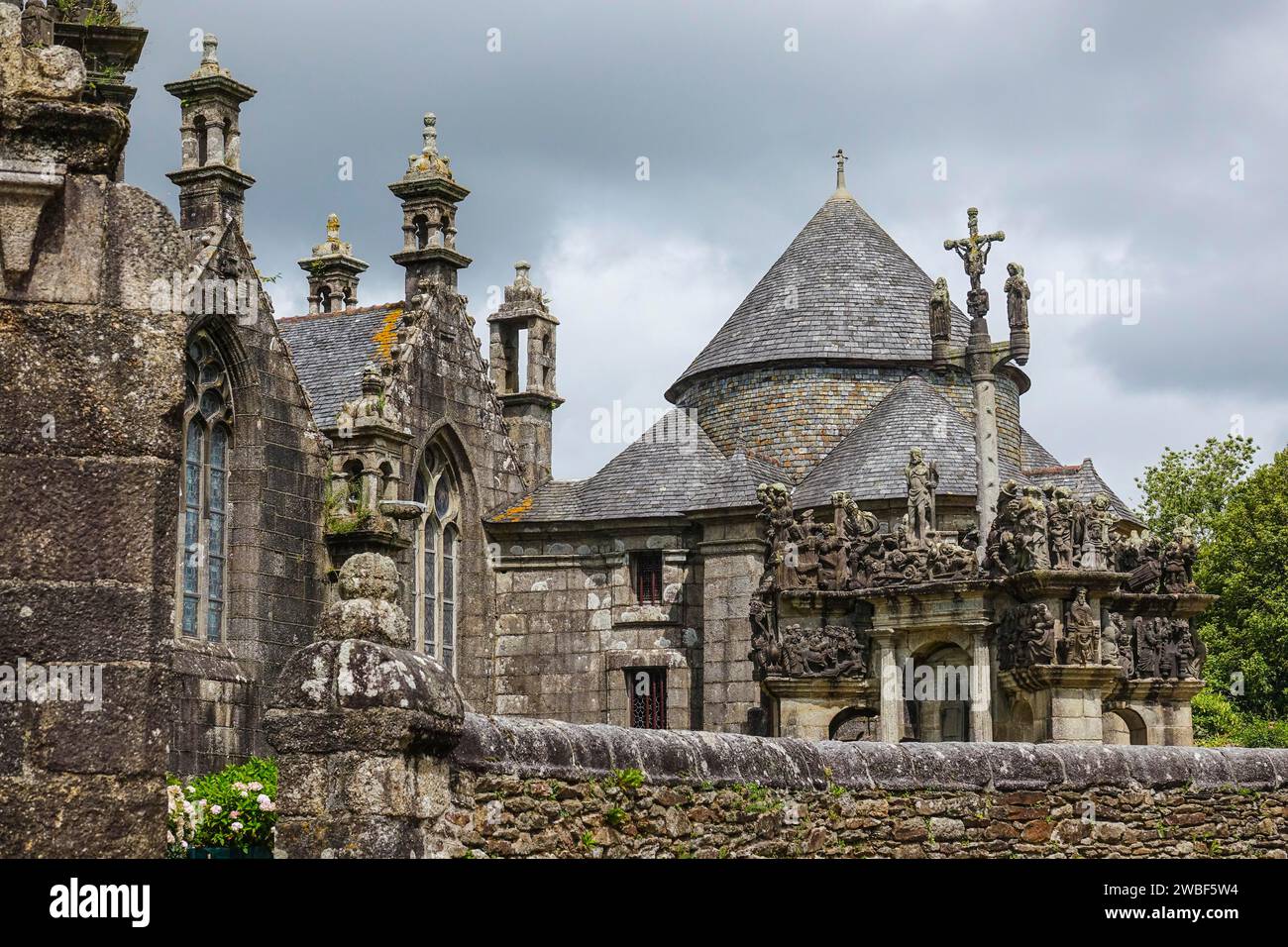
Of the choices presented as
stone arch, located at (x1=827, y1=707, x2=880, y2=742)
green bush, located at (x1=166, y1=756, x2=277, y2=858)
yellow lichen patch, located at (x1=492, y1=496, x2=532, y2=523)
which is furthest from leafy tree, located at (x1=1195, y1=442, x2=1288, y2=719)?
green bush, located at (x1=166, y1=756, x2=277, y2=858)

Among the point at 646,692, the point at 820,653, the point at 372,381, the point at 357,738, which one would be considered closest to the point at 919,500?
the point at 820,653

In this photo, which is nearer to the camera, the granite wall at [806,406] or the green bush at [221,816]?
the green bush at [221,816]

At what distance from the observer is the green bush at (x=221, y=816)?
1260cm

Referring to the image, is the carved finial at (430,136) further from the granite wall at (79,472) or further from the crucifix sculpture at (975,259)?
the granite wall at (79,472)

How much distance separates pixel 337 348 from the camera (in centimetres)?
2778

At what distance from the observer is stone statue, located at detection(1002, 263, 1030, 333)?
24.1 metres

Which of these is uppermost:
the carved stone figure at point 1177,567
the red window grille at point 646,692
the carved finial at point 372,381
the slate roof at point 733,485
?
the carved finial at point 372,381

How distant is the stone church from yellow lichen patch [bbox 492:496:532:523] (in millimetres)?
82

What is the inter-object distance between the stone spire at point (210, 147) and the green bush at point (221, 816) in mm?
10816

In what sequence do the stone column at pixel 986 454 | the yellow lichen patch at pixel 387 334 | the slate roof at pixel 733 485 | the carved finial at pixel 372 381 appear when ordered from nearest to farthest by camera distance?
the stone column at pixel 986 454 < the carved finial at pixel 372 381 < the slate roof at pixel 733 485 < the yellow lichen patch at pixel 387 334

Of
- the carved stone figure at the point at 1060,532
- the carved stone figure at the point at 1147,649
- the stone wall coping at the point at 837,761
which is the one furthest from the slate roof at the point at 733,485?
the stone wall coping at the point at 837,761
